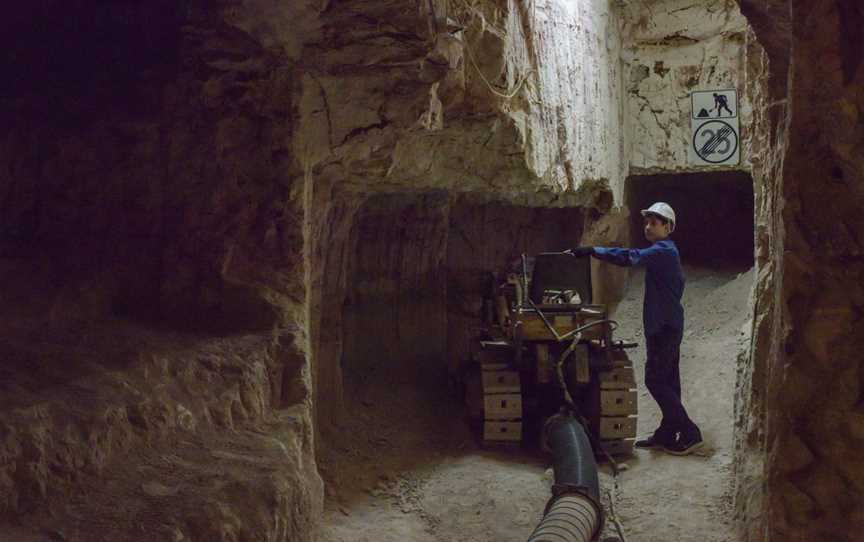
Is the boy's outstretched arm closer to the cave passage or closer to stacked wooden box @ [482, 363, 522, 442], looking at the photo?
stacked wooden box @ [482, 363, 522, 442]

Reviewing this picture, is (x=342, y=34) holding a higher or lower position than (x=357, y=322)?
higher

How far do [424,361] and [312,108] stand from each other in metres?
3.90

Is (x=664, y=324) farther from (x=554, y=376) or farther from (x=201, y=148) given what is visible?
(x=201, y=148)

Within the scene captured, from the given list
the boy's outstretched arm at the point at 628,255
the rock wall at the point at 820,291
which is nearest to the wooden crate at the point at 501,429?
the boy's outstretched arm at the point at 628,255

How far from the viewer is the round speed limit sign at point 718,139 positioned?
33.9ft

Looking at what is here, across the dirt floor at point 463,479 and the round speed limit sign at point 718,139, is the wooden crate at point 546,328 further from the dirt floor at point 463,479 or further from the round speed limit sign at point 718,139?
→ the round speed limit sign at point 718,139

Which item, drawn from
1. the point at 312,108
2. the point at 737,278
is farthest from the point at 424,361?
A: the point at 737,278

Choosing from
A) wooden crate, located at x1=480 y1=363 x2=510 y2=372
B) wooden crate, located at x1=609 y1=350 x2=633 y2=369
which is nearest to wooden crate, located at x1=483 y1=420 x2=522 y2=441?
wooden crate, located at x1=480 y1=363 x2=510 y2=372

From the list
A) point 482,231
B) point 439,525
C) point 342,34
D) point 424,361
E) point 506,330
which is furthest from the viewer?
point 482,231

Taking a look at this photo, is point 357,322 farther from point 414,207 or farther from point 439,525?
point 439,525

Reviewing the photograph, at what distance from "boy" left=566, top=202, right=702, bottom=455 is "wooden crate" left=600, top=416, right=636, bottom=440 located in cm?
32

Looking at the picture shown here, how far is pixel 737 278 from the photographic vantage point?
1045 centimetres

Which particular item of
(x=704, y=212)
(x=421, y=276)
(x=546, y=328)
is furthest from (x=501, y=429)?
(x=704, y=212)

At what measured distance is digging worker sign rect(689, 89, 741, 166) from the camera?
1028cm
